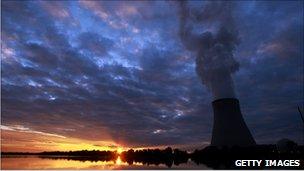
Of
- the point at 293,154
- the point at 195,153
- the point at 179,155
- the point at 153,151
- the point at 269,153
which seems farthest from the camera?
the point at 153,151

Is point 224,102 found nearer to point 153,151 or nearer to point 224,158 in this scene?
point 224,158

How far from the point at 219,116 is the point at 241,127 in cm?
238

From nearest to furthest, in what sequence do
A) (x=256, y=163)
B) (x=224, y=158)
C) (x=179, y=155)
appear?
(x=256, y=163), (x=224, y=158), (x=179, y=155)

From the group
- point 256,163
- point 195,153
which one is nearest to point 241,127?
point 256,163

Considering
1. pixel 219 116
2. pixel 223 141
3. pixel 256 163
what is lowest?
pixel 256 163

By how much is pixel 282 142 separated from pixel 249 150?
390cm

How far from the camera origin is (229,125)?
32969 mm

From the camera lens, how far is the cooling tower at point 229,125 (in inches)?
1304

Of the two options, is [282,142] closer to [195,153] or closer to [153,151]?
[195,153]

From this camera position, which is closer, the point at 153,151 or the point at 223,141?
the point at 223,141

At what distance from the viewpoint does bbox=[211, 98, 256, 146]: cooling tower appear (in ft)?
109

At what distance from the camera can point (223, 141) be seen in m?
34.4

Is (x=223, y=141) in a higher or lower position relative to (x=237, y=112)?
lower

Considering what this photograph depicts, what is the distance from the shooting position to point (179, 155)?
68.7m
